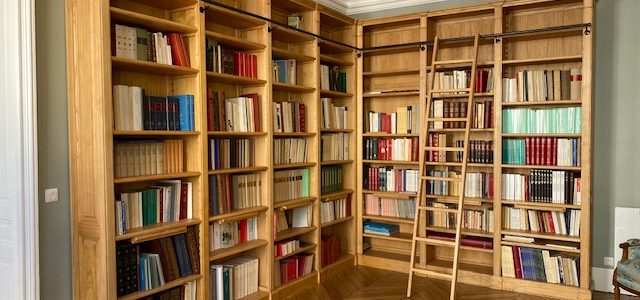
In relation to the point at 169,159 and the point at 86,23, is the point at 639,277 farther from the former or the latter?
the point at 86,23

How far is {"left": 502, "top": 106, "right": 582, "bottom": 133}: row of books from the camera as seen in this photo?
13.4ft

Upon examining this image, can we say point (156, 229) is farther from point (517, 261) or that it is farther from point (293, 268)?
point (517, 261)

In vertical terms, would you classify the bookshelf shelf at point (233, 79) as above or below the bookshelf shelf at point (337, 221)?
above

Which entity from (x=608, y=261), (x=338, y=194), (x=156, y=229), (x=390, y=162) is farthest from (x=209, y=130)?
(x=608, y=261)

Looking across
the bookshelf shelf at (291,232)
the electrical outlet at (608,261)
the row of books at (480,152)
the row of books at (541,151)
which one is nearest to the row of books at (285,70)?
the bookshelf shelf at (291,232)

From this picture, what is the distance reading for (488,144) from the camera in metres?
4.48

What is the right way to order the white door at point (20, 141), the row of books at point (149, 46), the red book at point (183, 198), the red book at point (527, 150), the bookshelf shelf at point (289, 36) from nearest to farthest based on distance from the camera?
the white door at point (20, 141), the row of books at point (149, 46), the red book at point (183, 198), the bookshelf shelf at point (289, 36), the red book at point (527, 150)

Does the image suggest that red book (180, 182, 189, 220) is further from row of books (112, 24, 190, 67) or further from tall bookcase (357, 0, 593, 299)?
tall bookcase (357, 0, 593, 299)

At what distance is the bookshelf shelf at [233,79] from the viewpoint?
11.6 ft

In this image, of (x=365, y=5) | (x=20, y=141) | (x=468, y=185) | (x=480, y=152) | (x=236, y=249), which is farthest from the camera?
(x=365, y=5)

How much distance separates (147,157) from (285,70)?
163cm

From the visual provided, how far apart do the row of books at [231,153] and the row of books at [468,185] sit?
1.91 m

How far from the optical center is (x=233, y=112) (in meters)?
3.75

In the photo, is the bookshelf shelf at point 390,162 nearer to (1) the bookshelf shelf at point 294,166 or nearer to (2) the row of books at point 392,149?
(2) the row of books at point 392,149
